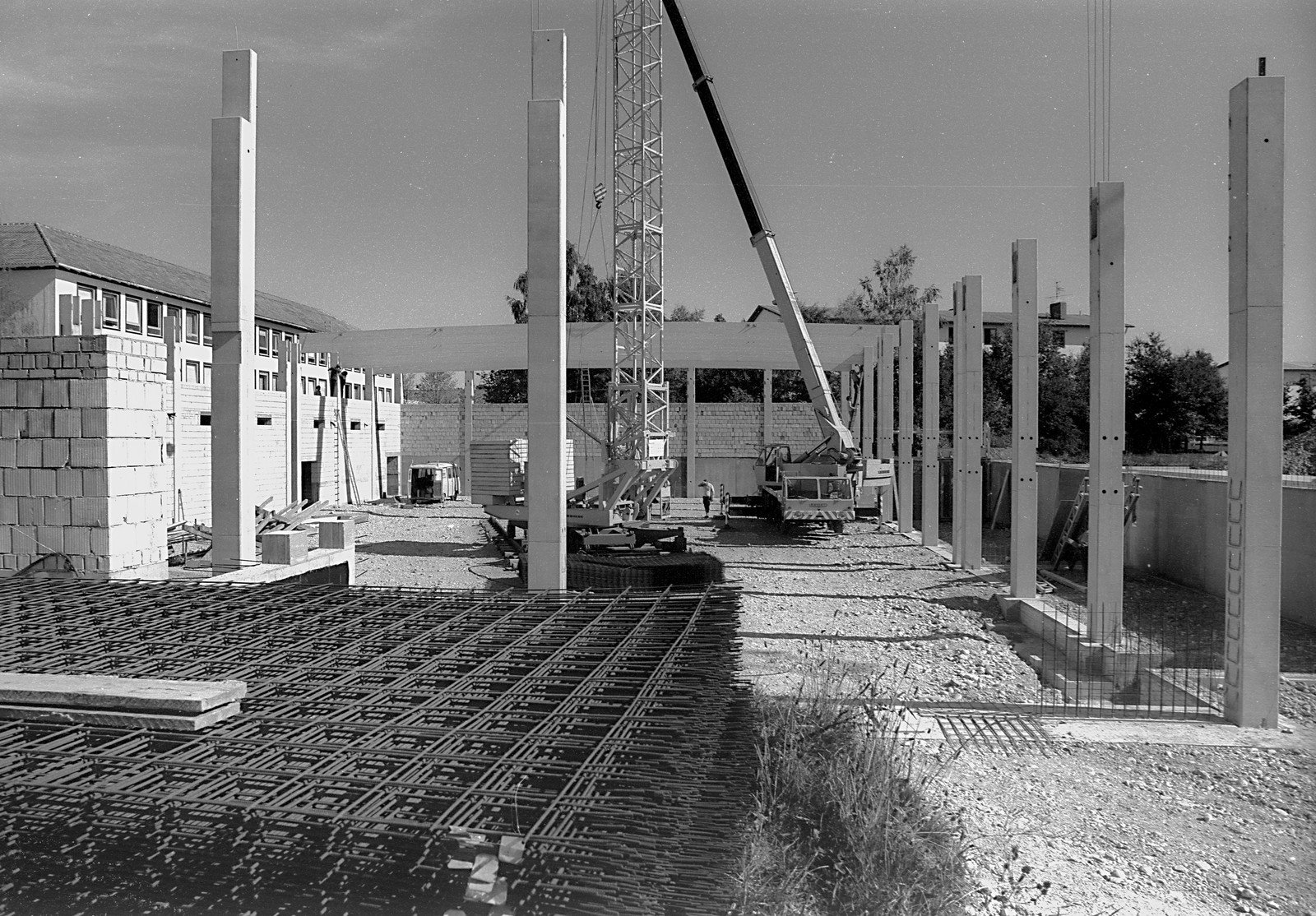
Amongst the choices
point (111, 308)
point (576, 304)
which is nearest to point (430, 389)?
point (576, 304)

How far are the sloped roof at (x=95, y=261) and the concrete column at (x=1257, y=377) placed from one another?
20.4 meters

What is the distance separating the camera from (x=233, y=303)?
9492 mm

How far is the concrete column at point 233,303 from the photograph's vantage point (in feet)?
30.8

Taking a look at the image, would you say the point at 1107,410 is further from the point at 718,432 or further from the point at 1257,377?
the point at 718,432

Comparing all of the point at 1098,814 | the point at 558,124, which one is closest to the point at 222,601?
the point at 558,124

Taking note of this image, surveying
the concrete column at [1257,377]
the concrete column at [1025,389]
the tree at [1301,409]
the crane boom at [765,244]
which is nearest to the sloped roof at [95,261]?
the crane boom at [765,244]

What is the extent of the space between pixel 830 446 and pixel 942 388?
95.4ft

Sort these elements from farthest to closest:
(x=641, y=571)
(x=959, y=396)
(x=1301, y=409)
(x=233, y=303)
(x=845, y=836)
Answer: (x=1301, y=409)
(x=959, y=396)
(x=641, y=571)
(x=233, y=303)
(x=845, y=836)

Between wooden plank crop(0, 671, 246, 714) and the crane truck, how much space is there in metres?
18.1

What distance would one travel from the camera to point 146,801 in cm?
351

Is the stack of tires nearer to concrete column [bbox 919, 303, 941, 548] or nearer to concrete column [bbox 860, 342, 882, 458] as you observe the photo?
concrete column [bbox 919, 303, 941, 548]

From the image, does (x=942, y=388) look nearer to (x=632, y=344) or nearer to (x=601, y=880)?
(x=632, y=344)

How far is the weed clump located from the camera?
4215 mm

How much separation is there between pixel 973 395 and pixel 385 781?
44.0 ft
